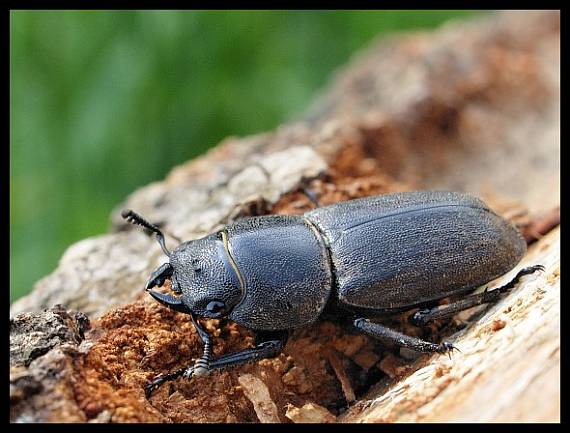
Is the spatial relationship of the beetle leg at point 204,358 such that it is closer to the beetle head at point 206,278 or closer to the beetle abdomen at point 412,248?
the beetle head at point 206,278

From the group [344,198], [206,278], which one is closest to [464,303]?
[344,198]

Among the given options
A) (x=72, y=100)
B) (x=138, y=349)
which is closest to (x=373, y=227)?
(x=138, y=349)

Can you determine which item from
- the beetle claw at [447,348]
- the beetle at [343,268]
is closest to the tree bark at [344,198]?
the beetle claw at [447,348]

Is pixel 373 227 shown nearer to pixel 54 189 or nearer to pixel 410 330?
pixel 410 330

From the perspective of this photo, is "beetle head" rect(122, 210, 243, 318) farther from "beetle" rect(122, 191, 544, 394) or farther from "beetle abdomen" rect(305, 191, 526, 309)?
"beetle abdomen" rect(305, 191, 526, 309)

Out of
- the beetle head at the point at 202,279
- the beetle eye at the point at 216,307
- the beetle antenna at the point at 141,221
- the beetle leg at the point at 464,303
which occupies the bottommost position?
the beetle leg at the point at 464,303

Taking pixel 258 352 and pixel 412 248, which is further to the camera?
pixel 412 248

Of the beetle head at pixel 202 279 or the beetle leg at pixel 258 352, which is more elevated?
the beetle head at pixel 202 279

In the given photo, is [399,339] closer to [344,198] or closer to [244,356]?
[244,356]
